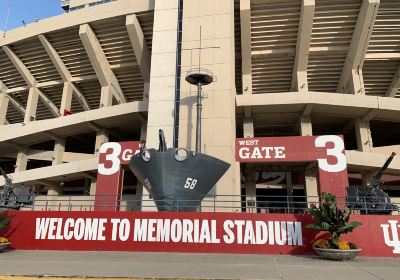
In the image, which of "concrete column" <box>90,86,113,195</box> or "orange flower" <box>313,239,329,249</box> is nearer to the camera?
"orange flower" <box>313,239,329,249</box>

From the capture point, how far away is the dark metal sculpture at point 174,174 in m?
14.9

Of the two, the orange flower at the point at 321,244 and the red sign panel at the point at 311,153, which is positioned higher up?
the red sign panel at the point at 311,153

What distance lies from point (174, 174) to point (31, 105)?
→ 26394 millimetres

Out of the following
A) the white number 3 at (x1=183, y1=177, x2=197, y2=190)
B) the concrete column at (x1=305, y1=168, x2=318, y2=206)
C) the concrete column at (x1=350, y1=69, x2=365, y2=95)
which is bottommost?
the white number 3 at (x1=183, y1=177, x2=197, y2=190)

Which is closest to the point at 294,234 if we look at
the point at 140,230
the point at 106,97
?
the point at 140,230

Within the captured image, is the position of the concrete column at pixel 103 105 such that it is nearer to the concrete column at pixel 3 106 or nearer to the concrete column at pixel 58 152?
the concrete column at pixel 58 152

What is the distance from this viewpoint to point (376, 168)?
85.0 ft

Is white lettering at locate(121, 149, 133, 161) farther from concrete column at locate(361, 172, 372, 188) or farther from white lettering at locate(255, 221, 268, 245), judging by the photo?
concrete column at locate(361, 172, 372, 188)

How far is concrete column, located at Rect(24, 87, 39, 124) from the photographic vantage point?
33.9 metres

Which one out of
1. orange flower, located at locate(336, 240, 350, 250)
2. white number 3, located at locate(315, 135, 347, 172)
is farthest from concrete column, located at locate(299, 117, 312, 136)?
orange flower, located at locate(336, 240, 350, 250)

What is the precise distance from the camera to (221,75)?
22578 mm

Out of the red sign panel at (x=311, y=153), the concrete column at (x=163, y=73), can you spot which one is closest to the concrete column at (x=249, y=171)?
the red sign panel at (x=311, y=153)

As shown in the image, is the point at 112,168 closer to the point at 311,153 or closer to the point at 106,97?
the point at 106,97

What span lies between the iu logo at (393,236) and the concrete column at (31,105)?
3363 centimetres
